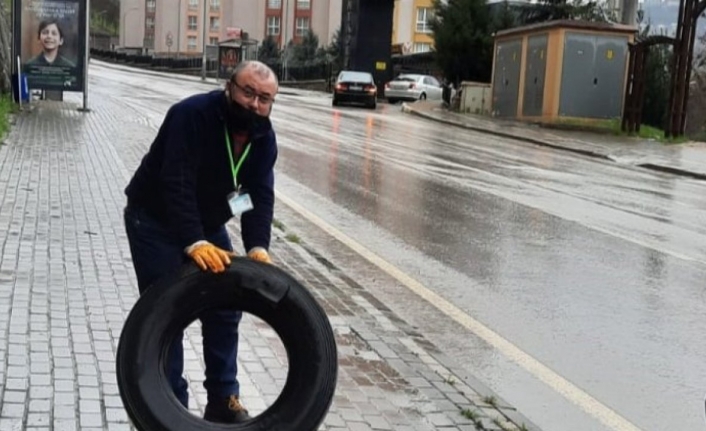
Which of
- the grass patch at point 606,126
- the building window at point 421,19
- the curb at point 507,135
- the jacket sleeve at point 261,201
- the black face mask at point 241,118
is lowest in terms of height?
the curb at point 507,135

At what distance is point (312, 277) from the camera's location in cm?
832

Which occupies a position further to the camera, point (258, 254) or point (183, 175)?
point (258, 254)

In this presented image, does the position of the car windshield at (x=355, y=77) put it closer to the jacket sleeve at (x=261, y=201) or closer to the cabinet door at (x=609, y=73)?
the cabinet door at (x=609, y=73)

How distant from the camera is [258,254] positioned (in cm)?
441

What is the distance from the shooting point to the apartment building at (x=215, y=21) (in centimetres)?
10956

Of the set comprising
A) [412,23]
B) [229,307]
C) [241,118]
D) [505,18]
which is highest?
[412,23]

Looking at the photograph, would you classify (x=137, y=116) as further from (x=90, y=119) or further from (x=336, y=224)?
(x=336, y=224)

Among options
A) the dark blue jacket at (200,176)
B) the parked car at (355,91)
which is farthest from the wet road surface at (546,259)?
the parked car at (355,91)

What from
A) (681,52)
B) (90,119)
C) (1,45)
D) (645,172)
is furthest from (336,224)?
(681,52)

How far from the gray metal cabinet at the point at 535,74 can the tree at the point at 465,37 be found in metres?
9.76

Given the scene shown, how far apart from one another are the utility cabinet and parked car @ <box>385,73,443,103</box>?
593 inches

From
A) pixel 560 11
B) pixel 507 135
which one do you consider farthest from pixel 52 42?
pixel 560 11

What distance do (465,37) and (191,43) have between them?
80685 mm

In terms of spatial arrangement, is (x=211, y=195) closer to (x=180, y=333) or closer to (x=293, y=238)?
(x=180, y=333)
